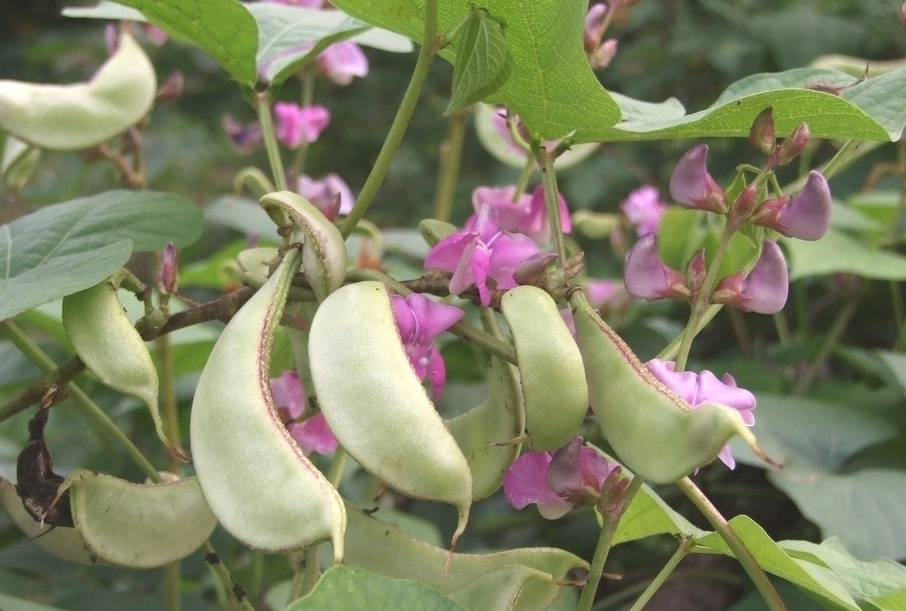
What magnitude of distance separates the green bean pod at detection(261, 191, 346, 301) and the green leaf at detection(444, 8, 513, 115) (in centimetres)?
11

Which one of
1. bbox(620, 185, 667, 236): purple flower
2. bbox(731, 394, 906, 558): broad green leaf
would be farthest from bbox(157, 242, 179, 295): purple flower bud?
bbox(620, 185, 667, 236): purple flower

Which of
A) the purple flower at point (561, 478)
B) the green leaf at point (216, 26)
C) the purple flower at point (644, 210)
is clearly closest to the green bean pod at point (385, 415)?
the purple flower at point (561, 478)

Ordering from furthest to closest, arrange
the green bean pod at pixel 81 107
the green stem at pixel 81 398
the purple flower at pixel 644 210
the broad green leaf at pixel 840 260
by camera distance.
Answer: the purple flower at pixel 644 210, the broad green leaf at pixel 840 260, the green bean pod at pixel 81 107, the green stem at pixel 81 398

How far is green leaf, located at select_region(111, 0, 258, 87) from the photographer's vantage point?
81 centimetres

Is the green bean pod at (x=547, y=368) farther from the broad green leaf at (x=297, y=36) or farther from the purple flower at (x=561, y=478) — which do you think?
the broad green leaf at (x=297, y=36)

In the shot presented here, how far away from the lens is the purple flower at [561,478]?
24.1 inches

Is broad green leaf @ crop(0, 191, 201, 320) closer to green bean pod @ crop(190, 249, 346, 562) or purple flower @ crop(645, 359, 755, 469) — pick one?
green bean pod @ crop(190, 249, 346, 562)

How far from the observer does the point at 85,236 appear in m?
0.81

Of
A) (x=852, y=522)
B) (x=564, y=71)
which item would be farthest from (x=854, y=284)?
(x=564, y=71)

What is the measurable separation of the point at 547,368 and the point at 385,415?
0.32 feet

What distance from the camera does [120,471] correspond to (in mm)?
1194

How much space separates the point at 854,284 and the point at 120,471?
1.05 m

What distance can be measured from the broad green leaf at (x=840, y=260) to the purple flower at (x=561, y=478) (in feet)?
2.25

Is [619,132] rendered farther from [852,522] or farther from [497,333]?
[852,522]
